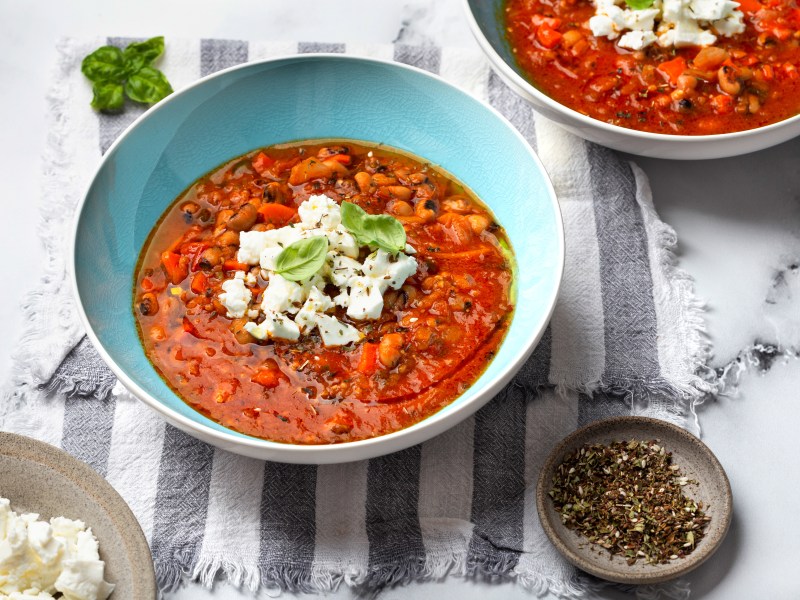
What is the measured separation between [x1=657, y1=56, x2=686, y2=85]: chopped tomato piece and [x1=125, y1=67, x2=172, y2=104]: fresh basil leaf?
9.01ft

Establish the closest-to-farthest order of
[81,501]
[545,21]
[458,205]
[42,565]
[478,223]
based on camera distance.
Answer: [42,565]
[81,501]
[478,223]
[458,205]
[545,21]

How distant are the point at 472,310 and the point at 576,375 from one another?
2.18 ft

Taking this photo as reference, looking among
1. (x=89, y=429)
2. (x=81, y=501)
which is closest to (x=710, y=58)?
(x=89, y=429)

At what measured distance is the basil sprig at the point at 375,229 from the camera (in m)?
4.64

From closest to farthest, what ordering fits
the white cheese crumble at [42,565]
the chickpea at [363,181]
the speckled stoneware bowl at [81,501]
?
1. the white cheese crumble at [42,565]
2. the speckled stoneware bowl at [81,501]
3. the chickpea at [363,181]

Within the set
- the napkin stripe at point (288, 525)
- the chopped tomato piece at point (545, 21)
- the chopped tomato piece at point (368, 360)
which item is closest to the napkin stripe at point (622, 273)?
the chopped tomato piece at point (545, 21)

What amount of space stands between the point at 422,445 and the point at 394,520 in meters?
0.38

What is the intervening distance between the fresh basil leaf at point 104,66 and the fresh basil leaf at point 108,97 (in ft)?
0.17

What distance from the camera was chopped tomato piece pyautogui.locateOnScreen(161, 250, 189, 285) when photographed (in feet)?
15.9

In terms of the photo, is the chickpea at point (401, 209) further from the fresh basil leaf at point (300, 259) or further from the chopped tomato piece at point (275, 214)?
the fresh basil leaf at point (300, 259)

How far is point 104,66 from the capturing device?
5895 millimetres

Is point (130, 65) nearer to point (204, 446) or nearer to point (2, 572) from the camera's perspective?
point (204, 446)

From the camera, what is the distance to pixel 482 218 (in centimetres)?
502

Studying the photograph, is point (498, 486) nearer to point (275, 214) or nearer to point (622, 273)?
point (622, 273)
